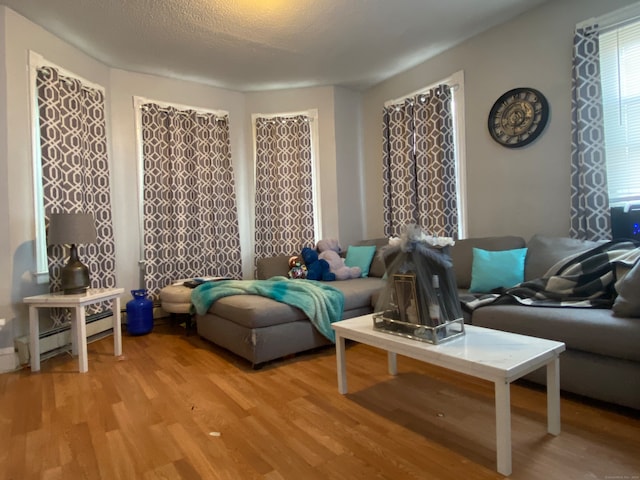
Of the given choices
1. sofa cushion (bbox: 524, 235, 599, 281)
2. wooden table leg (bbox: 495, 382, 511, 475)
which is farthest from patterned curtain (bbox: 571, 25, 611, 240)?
wooden table leg (bbox: 495, 382, 511, 475)

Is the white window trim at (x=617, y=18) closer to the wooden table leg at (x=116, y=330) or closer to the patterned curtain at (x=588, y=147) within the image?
the patterned curtain at (x=588, y=147)

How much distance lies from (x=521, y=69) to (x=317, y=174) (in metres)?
2.40

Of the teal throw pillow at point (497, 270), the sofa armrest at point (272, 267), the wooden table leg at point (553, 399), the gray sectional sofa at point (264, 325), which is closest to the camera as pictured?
the wooden table leg at point (553, 399)

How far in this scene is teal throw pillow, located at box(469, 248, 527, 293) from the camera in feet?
9.28

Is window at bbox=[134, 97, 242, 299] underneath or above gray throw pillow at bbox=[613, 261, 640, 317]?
above

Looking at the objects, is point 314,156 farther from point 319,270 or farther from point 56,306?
point 56,306

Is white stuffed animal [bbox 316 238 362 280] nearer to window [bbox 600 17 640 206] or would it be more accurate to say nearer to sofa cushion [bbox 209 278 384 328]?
sofa cushion [bbox 209 278 384 328]

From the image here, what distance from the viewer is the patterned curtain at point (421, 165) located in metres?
3.75

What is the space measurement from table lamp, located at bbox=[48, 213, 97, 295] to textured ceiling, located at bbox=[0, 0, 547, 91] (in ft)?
5.22

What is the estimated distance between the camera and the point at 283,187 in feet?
15.5

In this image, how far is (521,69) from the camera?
10.5 ft

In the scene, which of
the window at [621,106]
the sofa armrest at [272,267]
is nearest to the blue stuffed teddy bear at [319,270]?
the sofa armrest at [272,267]

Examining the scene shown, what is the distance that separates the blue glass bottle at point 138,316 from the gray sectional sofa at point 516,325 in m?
0.66

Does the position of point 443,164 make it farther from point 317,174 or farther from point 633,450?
point 633,450
